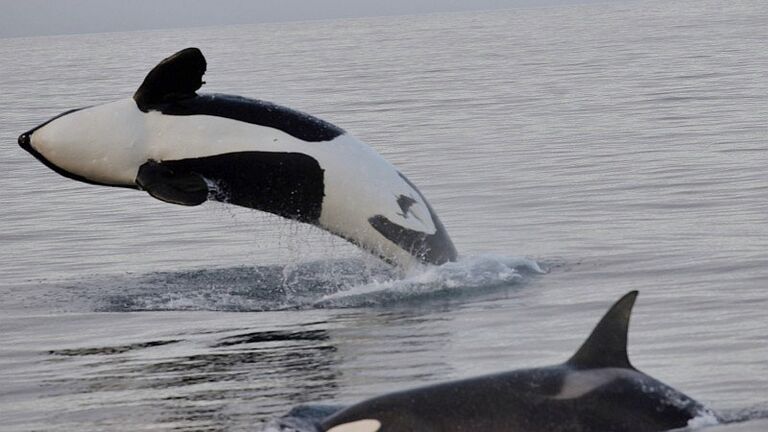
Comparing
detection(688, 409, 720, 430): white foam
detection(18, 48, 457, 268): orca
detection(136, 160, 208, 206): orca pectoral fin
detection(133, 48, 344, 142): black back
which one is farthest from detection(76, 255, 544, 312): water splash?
detection(688, 409, 720, 430): white foam

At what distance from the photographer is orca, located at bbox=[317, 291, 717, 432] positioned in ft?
24.0

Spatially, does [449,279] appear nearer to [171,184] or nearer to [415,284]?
[415,284]

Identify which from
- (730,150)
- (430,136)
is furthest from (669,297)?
(430,136)

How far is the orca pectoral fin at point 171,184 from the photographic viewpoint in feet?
40.5

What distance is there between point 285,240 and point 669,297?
788cm

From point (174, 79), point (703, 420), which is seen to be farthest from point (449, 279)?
point (703, 420)

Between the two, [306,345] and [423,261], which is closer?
[306,345]

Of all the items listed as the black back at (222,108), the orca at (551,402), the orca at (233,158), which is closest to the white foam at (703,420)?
the orca at (551,402)

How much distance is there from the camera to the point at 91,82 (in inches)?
2355

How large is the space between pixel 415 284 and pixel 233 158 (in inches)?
72.1

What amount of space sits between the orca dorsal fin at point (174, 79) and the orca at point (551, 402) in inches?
199

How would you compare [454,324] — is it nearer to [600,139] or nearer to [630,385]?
[630,385]

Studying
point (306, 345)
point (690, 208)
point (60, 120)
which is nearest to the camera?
point (306, 345)

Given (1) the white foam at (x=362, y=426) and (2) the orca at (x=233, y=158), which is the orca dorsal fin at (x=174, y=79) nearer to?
(2) the orca at (x=233, y=158)
